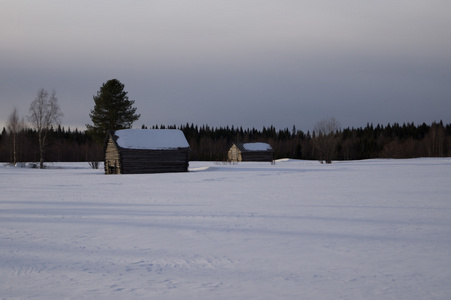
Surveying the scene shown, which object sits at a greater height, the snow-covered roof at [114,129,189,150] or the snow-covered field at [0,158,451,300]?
the snow-covered roof at [114,129,189,150]

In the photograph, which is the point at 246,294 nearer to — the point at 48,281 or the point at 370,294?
the point at 370,294

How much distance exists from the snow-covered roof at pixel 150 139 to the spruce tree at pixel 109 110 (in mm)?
19545

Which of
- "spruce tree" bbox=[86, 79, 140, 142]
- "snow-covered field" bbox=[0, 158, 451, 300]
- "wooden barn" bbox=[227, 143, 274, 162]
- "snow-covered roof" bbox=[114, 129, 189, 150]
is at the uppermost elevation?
"spruce tree" bbox=[86, 79, 140, 142]

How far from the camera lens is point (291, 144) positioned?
402 ft

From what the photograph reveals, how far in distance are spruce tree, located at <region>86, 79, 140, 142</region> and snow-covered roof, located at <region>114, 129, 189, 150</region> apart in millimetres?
19545

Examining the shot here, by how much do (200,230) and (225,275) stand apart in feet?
10.1

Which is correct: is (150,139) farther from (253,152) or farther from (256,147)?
(256,147)

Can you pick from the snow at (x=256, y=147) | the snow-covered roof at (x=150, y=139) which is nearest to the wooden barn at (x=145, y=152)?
the snow-covered roof at (x=150, y=139)

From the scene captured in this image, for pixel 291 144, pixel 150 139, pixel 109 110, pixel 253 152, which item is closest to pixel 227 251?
pixel 150 139

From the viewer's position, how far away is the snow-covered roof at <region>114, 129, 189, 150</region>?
32500 mm

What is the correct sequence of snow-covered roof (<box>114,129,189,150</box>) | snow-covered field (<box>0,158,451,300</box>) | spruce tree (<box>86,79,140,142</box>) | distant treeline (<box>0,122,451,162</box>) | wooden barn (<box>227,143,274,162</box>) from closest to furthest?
1. snow-covered field (<box>0,158,451,300</box>)
2. snow-covered roof (<box>114,129,189,150</box>)
3. spruce tree (<box>86,79,140,142</box>)
4. wooden barn (<box>227,143,274,162</box>)
5. distant treeline (<box>0,122,451,162</box>)

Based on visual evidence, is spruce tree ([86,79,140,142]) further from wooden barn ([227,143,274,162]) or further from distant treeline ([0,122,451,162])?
wooden barn ([227,143,274,162])

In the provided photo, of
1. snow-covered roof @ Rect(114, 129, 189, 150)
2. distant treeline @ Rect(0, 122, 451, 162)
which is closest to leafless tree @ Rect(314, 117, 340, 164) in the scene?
distant treeline @ Rect(0, 122, 451, 162)

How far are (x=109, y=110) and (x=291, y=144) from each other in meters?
80.6
